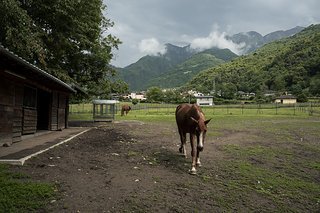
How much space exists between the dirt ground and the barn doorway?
7723 millimetres

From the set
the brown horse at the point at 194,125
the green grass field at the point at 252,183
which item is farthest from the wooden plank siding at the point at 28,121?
the brown horse at the point at 194,125

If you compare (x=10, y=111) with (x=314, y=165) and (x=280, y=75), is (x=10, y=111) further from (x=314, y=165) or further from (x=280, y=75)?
(x=280, y=75)

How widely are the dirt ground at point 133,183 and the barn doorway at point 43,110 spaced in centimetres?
772

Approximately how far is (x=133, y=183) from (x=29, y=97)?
931 centimetres

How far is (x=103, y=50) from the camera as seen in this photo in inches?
982

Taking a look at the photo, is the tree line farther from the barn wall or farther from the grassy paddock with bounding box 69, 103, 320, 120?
the grassy paddock with bounding box 69, 103, 320, 120

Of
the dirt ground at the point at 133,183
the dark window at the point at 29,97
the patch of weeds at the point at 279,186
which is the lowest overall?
the patch of weeds at the point at 279,186

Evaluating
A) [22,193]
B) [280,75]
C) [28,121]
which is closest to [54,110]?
[28,121]

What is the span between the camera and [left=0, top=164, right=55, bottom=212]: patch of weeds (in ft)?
16.7

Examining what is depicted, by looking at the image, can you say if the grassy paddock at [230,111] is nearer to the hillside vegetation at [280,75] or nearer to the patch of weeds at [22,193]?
the patch of weeds at [22,193]

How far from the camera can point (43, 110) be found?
1784cm

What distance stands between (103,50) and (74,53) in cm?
283

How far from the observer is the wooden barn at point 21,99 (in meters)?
10.4

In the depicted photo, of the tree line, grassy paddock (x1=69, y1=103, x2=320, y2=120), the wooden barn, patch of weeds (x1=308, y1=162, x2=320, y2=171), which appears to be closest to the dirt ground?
the wooden barn
